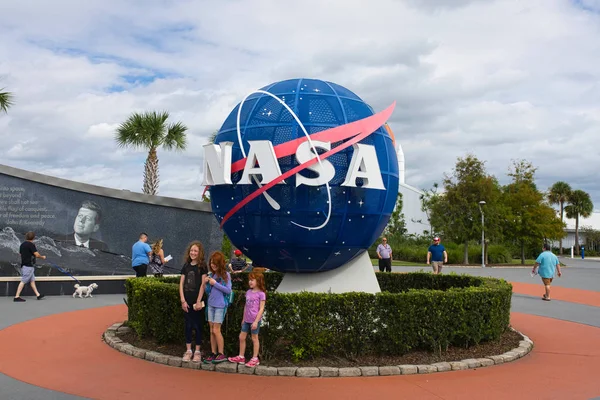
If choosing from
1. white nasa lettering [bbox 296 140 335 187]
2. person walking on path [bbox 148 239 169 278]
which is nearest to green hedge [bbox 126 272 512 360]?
white nasa lettering [bbox 296 140 335 187]

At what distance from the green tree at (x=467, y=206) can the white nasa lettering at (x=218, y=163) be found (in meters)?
35.3

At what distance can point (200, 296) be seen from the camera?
7879mm

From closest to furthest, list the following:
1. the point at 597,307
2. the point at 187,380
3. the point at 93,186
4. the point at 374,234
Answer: the point at 187,380 < the point at 374,234 < the point at 597,307 < the point at 93,186

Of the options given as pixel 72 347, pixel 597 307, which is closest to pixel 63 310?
pixel 72 347

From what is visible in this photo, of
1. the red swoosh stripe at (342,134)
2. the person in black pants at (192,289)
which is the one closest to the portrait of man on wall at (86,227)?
the red swoosh stripe at (342,134)

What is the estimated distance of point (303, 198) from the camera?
349 inches

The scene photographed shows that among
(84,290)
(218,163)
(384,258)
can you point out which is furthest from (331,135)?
(384,258)

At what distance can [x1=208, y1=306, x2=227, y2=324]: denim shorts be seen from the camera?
7735 millimetres

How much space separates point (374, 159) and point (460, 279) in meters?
5.21

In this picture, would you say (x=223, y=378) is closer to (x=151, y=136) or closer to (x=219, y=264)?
(x=219, y=264)

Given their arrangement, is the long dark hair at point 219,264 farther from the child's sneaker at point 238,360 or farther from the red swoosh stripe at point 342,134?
the red swoosh stripe at point 342,134

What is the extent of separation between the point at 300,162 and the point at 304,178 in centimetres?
27

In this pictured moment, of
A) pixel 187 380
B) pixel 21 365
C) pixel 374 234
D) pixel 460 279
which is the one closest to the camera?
pixel 187 380

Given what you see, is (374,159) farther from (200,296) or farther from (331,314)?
(200,296)
